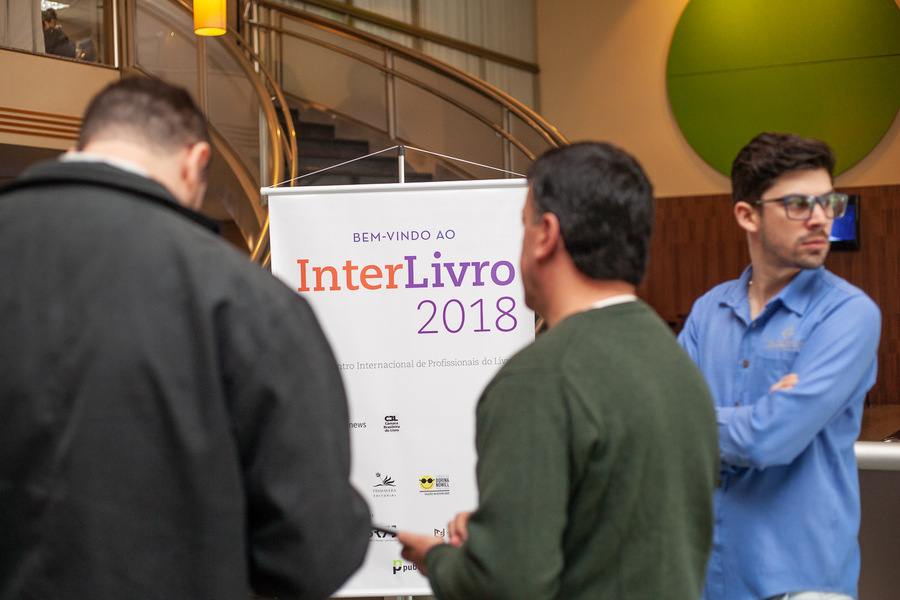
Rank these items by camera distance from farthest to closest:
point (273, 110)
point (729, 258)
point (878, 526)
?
point (729, 258), point (273, 110), point (878, 526)

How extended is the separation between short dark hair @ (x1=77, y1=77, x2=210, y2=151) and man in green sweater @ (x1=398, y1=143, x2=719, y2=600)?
1.77 ft

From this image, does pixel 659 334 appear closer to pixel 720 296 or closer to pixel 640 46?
pixel 720 296

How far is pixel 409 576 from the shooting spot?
112 inches

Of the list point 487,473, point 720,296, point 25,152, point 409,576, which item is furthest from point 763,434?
point 25,152

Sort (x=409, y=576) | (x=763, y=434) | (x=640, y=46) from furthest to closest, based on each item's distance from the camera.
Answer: (x=640, y=46)
(x=409, y=576)
(x=763, y=434)

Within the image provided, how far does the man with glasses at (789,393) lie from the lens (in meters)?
1.67

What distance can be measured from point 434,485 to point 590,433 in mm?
1791

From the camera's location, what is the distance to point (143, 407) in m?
1.11

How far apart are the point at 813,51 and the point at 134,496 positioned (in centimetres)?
846

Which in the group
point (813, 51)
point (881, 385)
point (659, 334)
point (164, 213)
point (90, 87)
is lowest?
point (881, 385)

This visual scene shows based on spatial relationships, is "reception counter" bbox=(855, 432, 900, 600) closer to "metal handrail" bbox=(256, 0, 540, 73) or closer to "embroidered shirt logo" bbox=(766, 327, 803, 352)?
"embroidered shirt logo" bbox=(766, 327, 803, 352)

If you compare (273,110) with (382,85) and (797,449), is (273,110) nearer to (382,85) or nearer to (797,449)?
(382,85)

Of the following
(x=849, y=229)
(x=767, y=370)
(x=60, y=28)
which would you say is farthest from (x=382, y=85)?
(x=767, y=370)

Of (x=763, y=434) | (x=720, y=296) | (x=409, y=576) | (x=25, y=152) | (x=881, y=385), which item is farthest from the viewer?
(x=881, y=385)
